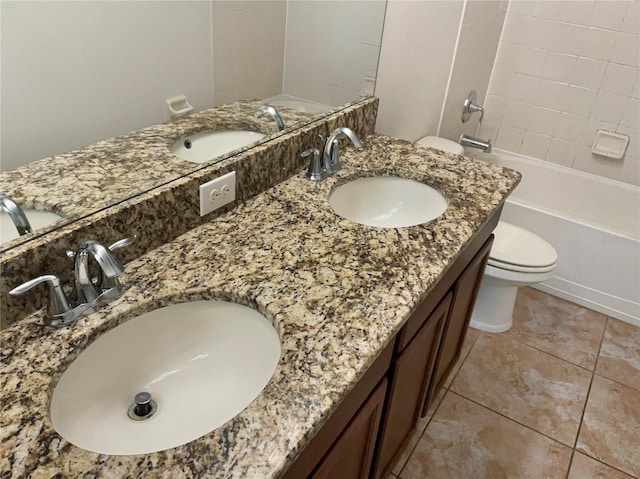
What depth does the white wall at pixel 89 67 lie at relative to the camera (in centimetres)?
89

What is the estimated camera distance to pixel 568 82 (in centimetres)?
292

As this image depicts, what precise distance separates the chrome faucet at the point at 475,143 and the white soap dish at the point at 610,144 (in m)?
0.67

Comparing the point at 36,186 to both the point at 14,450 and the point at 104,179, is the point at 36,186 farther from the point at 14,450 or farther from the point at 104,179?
the point at 14,450

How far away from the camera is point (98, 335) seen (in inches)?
37.5

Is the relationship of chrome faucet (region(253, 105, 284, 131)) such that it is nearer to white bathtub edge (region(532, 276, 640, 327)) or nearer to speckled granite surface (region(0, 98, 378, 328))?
speckled granite surface (region(0, 98, 378, 328))

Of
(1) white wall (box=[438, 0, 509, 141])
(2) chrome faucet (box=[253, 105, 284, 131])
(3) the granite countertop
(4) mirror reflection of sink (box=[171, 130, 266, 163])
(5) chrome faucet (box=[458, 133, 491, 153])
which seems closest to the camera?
(3) the granite countertop

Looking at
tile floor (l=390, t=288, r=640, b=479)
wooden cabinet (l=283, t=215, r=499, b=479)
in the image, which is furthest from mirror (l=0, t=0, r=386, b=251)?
tile floor (l=390, t=288, r=640, b=479)

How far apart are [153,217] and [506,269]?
61.6 inches

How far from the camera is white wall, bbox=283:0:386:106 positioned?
153cm

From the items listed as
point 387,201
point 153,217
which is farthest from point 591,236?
point 153,217

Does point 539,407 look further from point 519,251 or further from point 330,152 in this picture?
point 330,152

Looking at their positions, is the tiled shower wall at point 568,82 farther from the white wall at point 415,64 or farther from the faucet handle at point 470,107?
the white wall at point 415,64

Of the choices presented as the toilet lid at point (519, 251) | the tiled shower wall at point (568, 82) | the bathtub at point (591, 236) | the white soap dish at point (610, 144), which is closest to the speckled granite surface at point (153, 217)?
the toilet lid at point (519, 251)

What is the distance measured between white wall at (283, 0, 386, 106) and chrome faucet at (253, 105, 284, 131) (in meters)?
0.08
